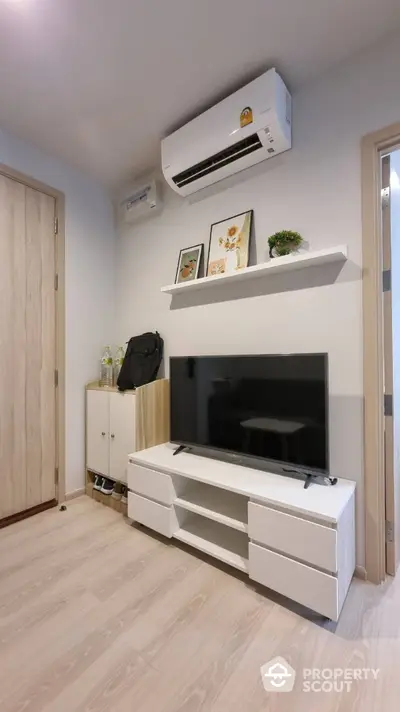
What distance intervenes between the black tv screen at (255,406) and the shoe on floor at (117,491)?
684mm

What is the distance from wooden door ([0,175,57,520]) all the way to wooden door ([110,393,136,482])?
1.63 feet

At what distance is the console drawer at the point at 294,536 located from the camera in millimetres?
1319

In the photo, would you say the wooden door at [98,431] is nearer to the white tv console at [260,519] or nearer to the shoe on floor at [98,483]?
the shoe on floor at [98,483]

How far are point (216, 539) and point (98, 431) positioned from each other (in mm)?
1301

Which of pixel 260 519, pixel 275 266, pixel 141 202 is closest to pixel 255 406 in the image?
pixel 260 519

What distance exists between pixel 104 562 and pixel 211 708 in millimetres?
951

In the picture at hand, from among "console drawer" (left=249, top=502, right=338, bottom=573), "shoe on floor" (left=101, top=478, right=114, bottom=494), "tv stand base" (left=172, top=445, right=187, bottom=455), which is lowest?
"shoe on floor" (left=101, top=478, right=114, bottom=494)

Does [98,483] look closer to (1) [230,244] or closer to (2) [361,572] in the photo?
(2) [361,572]

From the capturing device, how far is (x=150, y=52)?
1.68 metres

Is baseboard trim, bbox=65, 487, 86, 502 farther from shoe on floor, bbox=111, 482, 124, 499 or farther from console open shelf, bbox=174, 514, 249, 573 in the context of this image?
console open shelf, bbox=174, 514, 249, 573

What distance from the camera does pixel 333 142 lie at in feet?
5.77

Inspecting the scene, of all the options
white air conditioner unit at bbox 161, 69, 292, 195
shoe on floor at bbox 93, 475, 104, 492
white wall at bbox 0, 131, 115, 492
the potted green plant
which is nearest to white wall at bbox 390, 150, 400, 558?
the potted green plant

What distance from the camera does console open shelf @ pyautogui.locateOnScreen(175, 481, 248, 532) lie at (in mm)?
1725

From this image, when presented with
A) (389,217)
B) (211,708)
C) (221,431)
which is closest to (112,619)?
(211,708)
